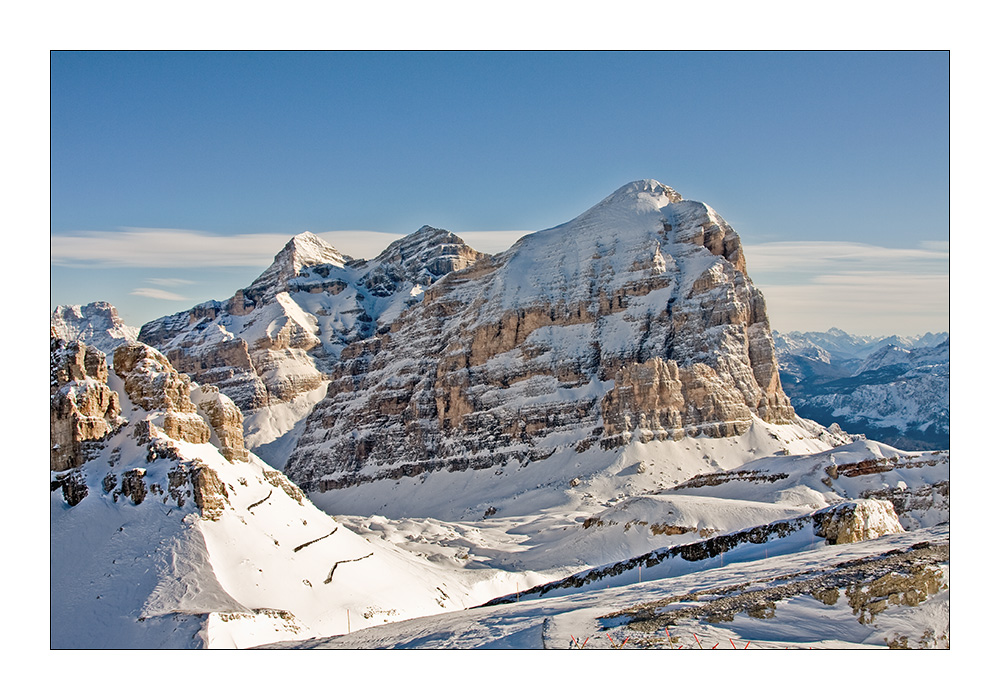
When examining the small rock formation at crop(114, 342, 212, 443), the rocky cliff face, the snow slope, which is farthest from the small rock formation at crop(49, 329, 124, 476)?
the rocky cliff face

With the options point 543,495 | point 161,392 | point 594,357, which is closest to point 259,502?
point 161,392

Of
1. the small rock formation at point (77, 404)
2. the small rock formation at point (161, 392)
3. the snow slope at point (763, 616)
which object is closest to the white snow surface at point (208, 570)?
the small rock formation at point (161, 392)

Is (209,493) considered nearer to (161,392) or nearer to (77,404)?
(77,404)

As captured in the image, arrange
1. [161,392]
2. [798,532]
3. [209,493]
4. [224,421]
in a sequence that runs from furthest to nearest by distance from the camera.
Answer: [224,421]
[161,392]
[209,493]
[798,532]

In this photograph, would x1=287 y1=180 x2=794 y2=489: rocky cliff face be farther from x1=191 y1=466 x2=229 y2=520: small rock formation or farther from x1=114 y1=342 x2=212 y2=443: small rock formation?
x1=191 y1=466 x2=229 y2=520: small rock formation

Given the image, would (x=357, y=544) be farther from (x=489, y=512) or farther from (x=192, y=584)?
(x=489, y=512)

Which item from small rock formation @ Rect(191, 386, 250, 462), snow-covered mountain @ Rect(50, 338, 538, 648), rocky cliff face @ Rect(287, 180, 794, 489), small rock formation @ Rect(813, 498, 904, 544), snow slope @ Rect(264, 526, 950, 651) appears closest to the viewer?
snow slope @ Rect(264, 526, 950, 651)

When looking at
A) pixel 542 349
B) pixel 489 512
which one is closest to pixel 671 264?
pixel 542 349
